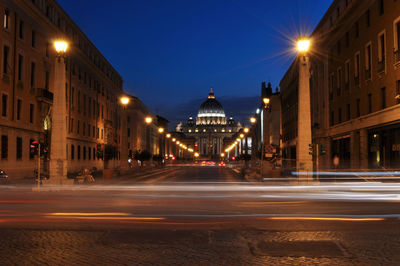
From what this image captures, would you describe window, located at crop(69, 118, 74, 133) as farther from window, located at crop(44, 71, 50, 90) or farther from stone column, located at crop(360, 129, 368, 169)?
stone column, located at crop(360, 129, 368, 169)

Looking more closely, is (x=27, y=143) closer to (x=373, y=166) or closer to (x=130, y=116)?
(x=373, y=166)

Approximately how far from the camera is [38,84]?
151 feet

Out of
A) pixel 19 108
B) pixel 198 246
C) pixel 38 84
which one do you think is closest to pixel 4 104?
pixel 19 108

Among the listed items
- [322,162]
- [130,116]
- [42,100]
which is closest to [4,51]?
[42,100]

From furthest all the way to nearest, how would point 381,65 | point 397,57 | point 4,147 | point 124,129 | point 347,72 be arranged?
1. point 124,129
2. point 347,72
3. point 4,147
4. point 381,65
5. point 397,57

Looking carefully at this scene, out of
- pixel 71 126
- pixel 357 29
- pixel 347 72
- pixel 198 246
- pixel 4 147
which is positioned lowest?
pixel 198 246

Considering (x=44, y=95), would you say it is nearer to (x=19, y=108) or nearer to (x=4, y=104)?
(x=19, y=108)

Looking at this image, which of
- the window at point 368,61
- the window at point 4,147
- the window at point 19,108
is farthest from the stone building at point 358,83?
the window at point 19,108

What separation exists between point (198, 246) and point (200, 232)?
1596 mm

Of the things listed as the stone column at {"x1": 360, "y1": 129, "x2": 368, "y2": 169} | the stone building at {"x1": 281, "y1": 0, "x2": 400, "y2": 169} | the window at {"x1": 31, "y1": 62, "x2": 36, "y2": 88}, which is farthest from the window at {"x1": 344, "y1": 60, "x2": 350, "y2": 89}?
the window at {"x1": 31, "y1": 62, "x2": 36, "y2": 88}

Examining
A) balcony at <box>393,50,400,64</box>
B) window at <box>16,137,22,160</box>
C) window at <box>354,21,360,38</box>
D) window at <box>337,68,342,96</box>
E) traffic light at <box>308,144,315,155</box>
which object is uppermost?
window at <box>354,21,360,38</box>

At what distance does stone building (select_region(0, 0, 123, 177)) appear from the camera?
38938 mm

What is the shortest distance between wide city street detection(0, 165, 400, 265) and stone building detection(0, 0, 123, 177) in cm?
2464

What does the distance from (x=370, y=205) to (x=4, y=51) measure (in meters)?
32.1
